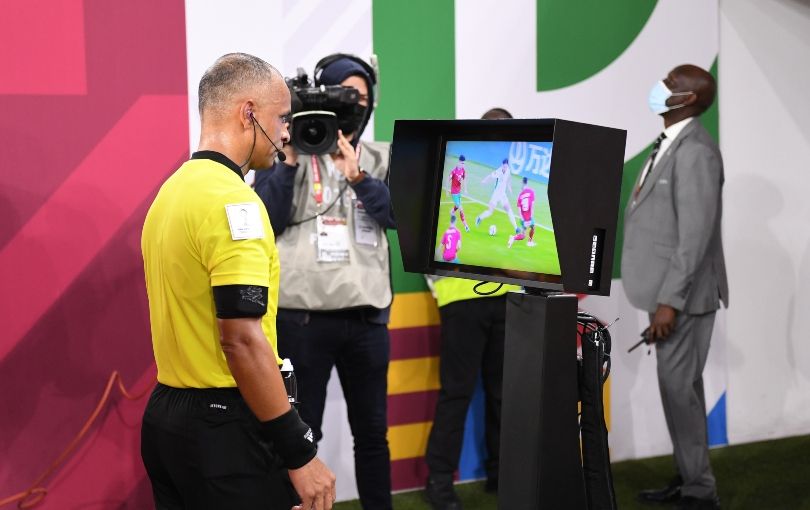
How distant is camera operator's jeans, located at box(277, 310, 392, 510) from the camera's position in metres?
3.07

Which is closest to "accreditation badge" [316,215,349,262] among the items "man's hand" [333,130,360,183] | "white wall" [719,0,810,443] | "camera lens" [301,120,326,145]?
"man's hand" [333,130,360,183]

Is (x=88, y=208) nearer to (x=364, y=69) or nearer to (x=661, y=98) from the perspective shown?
(x=364, y=69)

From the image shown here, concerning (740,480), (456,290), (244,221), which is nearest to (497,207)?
(244,221)

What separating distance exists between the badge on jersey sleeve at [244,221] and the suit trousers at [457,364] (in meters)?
2.02

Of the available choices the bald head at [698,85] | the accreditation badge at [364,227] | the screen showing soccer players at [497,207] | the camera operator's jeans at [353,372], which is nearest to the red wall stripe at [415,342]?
the camera operator's jeans at [353,372]

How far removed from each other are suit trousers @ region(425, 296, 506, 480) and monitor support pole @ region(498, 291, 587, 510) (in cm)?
160

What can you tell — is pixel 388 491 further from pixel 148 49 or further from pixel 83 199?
pixel 148 49

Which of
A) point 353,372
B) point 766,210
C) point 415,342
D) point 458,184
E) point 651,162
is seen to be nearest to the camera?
point 458,184

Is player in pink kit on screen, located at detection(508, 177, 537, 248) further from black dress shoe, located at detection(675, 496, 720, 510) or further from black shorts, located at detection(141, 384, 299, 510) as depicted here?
black dress shoe, located at detection(675, 496, 720, 510)

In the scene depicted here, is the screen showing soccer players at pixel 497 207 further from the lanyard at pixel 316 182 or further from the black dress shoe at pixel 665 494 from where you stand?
the black dress shoe at pixel 665 494

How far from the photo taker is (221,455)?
1.89 meters

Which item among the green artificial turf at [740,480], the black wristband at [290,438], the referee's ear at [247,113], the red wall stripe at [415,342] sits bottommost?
the green artificial turf at [740,480]

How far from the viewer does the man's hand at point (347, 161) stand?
300 centimetres

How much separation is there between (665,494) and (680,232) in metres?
1.11
